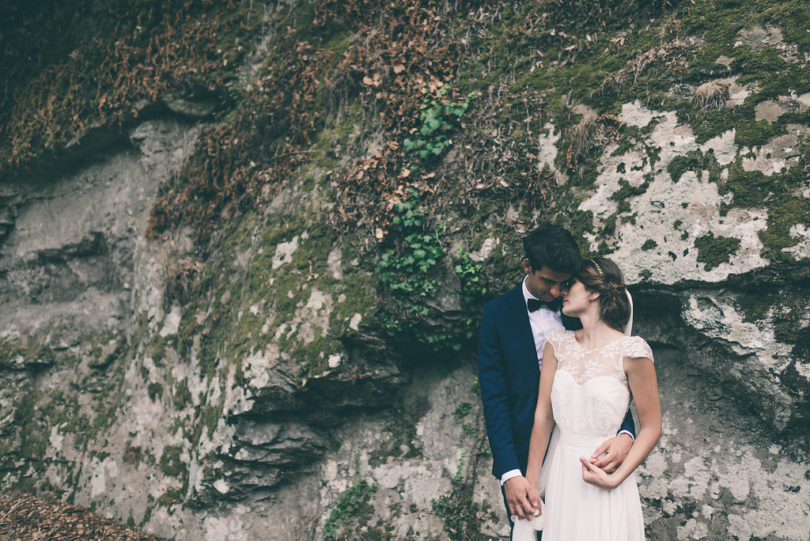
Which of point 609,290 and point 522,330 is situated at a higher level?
point 609,290

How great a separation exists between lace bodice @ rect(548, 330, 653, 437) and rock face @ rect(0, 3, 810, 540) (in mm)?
1253

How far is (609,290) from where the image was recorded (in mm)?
3186

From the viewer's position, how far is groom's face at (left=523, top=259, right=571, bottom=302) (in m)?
3.24

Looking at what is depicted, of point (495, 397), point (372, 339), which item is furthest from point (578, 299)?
point (372, 339)

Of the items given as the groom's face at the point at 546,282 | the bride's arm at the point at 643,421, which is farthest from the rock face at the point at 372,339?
the bride's arm at the point at 643,421

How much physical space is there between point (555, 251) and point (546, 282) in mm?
216

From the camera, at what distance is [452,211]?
513 centimetres

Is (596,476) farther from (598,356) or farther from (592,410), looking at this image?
(598,356)

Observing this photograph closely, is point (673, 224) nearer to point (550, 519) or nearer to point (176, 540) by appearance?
point (550, 519)

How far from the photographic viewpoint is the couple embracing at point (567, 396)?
2979mm

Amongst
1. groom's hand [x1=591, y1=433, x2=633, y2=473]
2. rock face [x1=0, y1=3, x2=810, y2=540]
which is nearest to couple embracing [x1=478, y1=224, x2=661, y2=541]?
groom's hand [x1=591, y1=433, x2=633, y2=473]

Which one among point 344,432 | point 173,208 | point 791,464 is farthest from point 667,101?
point 173,208

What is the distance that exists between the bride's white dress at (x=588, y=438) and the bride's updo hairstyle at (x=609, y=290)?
14 cm

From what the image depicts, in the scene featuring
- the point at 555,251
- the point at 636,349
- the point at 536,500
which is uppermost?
the point at 555,251
